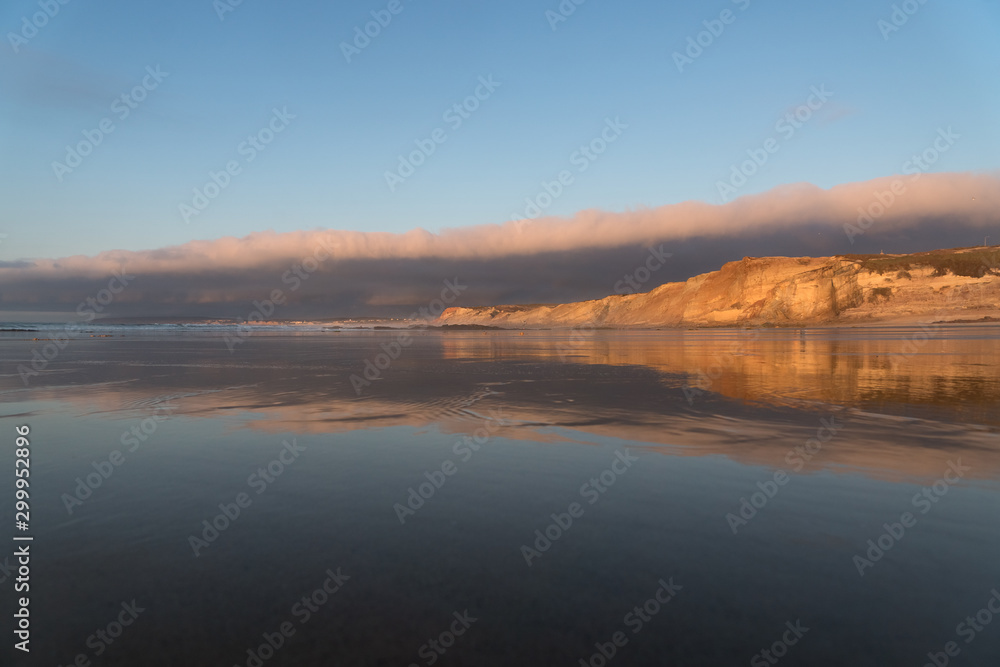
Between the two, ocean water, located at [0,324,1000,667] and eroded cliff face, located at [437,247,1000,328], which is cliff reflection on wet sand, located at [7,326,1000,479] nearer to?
ocean water, located at [0,324,1000,667]

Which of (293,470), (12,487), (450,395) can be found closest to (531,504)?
(293,470)

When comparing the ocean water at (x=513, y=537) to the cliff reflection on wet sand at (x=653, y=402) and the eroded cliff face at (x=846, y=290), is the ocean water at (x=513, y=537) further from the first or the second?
the eroded cliff face at (x=846, y=290)

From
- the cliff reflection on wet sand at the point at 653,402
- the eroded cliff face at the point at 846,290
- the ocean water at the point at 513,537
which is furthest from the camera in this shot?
the eroded cliff face at the point at 846,290

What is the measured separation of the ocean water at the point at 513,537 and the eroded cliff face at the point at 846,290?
110m

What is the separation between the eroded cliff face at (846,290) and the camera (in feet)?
327

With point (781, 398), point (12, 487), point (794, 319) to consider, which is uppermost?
point (12, 487)

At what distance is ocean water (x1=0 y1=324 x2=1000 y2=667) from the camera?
3.80 m

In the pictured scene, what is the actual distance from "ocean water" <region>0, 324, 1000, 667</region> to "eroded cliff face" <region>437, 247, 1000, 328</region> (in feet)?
361

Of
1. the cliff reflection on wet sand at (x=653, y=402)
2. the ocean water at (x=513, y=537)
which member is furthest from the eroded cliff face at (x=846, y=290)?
the ocean water at (x=513, y=537)

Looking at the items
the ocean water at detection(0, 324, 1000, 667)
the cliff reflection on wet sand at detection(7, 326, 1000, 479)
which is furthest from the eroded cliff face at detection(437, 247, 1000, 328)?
the ocean water at detection(0, 324, 1000, 667)

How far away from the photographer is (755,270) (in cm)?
13100

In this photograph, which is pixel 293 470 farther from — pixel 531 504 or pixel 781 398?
pixel 781 398

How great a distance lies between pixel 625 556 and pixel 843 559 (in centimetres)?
191

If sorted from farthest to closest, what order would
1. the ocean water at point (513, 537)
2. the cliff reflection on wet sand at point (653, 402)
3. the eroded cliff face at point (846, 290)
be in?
1. the eroded cliff face at point (846, 290)
2. the cliff reflection on wet sand at point (653, 402)
3. the ocean water at point (513, 537)
